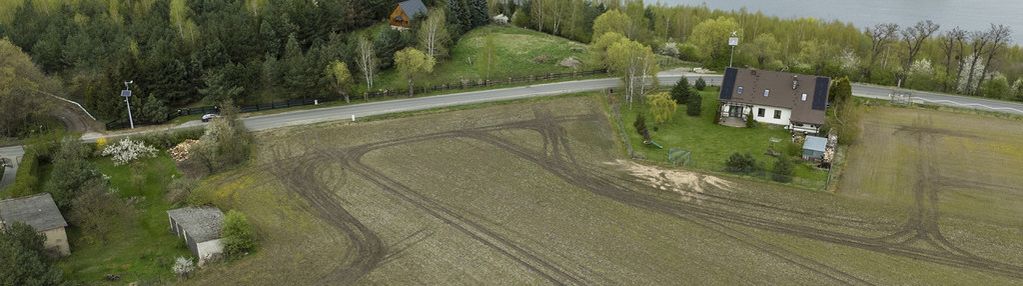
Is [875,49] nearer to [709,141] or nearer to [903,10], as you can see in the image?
[709,141]

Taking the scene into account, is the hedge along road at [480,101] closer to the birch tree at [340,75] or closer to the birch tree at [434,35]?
the birch tree at [340,75]

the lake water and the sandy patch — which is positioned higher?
the lake water

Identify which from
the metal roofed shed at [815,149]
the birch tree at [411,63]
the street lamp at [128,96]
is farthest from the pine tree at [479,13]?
the metal roofed shed at [815,149]

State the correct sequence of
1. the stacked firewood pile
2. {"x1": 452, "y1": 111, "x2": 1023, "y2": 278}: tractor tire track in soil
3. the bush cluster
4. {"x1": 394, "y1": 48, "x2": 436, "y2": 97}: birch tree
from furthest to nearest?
1. {"x1": 394, "y1": 48, "x2": 436, "y2": 97}: birch tree
2. the stacked firewood pile
3. the bush cluster
4. {"x1": 452, "y1": 111, "x2": 1023, "y2": 278}: tractor tire track in soil

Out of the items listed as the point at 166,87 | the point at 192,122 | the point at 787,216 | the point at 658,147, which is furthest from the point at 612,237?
the point at 166,87

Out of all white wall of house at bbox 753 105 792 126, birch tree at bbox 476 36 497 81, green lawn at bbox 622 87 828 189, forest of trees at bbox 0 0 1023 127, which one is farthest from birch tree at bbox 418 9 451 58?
white wall of house at bbox 753 105 792 126

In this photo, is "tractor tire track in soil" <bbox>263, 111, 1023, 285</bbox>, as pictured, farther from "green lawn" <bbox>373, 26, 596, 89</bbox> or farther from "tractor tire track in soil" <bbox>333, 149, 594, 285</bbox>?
"green lawn" <bbox>373, 26, 596, 89</bbox>
